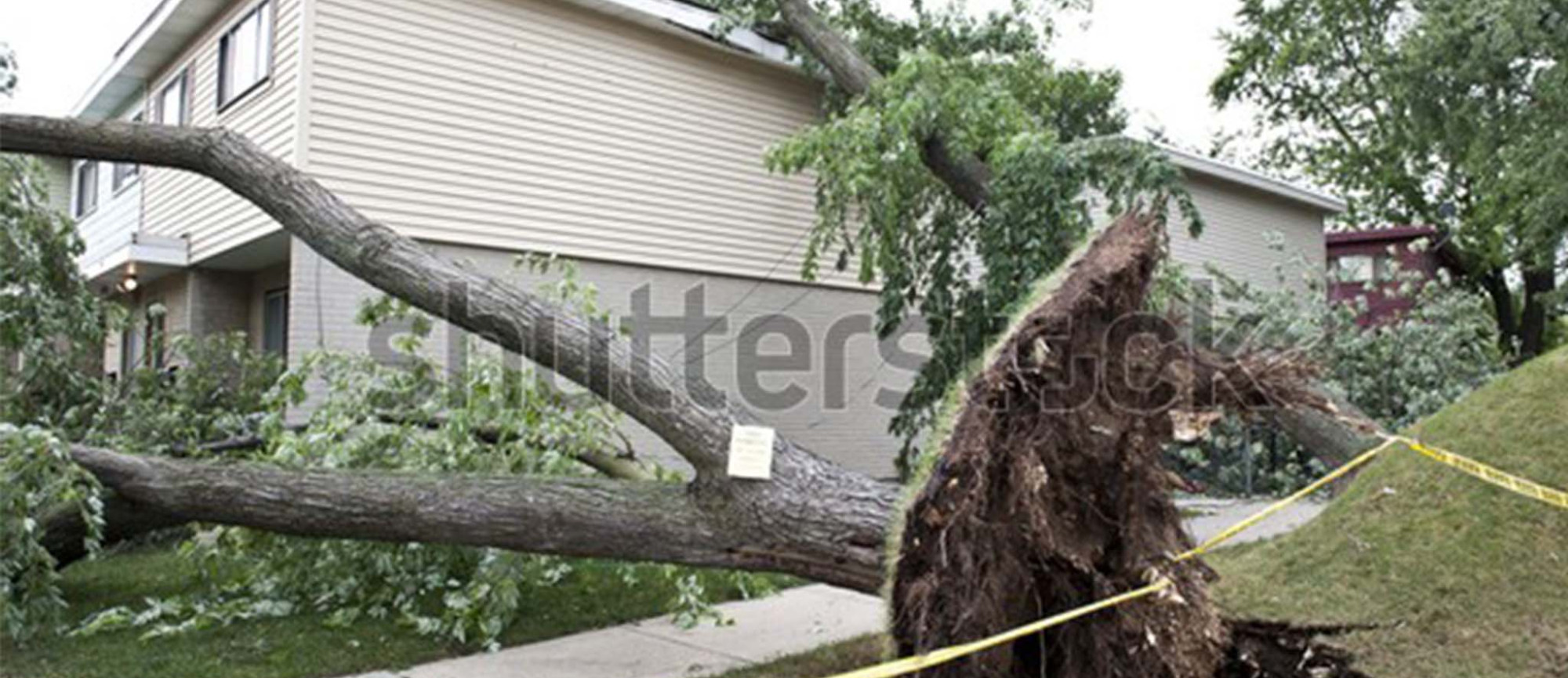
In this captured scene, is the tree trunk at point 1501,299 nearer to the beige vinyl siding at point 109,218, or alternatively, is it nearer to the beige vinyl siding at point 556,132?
the beige vinyl siding at point 556,132

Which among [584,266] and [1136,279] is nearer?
[1136,279]

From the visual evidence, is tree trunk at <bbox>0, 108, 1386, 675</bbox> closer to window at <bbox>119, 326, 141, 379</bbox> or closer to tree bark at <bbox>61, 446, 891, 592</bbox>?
tree bark at <bbox>61, 446, 891, 592</bbox>

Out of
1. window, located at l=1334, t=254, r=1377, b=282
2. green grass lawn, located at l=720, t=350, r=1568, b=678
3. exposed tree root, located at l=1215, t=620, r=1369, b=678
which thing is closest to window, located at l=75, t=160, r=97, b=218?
green grass lawn, located at l=720, t=350, r=1568, b=678

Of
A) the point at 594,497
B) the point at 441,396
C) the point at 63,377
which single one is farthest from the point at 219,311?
the point at 594,497

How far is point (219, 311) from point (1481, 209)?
67.2ft

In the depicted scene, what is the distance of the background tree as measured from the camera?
1132 centimetres

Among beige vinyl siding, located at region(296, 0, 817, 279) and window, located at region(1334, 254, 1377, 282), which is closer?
beige vinyl siding, located at region(296, 0, 817, 279)

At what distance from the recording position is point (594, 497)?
4.32 metres

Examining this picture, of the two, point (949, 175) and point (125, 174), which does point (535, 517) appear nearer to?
point (949, 175)

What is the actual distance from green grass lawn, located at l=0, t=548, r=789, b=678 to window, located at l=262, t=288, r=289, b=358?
14.9 ft

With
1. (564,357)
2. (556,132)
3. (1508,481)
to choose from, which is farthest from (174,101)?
(1508,481)

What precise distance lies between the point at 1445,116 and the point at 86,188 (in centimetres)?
1853

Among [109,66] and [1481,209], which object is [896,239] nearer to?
[109,66]

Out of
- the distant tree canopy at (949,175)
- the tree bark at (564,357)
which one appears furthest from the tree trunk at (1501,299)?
the tree bark at (564,357)
